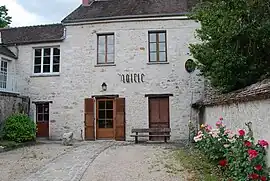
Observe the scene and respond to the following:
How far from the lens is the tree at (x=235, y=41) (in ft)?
31.0

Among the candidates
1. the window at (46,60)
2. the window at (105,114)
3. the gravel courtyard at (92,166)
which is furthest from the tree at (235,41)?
the window at (46,60)

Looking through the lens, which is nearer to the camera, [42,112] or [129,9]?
[129,9]

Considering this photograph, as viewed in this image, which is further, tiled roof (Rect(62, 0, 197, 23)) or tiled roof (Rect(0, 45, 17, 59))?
tiled roof (Rect(0, 45, 17, 59))

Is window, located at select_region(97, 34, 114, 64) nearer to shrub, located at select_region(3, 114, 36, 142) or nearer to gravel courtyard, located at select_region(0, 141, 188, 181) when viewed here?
shrub, located at select_region(3, 114, 36, 142)

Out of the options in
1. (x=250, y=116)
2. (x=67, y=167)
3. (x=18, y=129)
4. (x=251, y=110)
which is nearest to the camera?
(x=251, y=110)

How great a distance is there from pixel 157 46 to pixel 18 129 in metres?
8.02

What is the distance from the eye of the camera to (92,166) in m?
9.50

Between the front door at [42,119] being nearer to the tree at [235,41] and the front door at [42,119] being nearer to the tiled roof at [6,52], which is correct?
the tiled roof at [6,52]

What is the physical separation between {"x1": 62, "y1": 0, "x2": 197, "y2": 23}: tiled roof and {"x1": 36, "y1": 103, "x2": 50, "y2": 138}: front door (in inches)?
192

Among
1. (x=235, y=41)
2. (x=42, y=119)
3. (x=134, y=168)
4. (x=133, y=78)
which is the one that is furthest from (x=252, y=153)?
(x=42, y=119)

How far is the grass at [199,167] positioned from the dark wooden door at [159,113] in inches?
226

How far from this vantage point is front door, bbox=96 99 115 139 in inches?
692

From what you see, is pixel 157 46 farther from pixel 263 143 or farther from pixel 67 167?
pixel 263 143

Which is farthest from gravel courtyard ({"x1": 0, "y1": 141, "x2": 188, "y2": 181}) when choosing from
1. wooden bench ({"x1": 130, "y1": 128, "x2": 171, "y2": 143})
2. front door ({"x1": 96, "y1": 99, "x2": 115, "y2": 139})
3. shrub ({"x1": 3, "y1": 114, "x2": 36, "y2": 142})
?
front door ({"x1": 96, "y1": 99, "x2": 115, "y2": 139})
